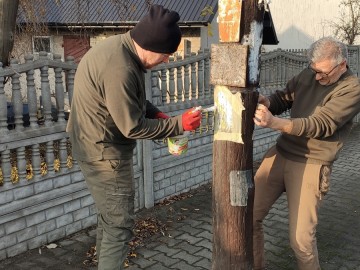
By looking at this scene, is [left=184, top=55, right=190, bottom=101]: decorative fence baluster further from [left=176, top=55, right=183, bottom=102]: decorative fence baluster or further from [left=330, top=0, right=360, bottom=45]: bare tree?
[left=330, top=0, right=360, bottom=45]: bare tree

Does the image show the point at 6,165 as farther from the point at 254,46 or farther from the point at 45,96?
the point at 254,46

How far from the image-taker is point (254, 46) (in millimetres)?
2527

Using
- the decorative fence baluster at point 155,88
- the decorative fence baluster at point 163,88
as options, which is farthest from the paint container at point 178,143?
the decorative fence baluster at point 163,88

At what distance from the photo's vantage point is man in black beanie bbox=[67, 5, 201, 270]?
272 cm

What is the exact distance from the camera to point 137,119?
2764 mm

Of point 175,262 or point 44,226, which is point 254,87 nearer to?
point 175,262

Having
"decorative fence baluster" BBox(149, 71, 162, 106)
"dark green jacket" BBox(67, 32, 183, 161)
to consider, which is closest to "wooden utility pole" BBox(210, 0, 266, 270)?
"dark green jacket" BBox(67, 32, 183, 161)

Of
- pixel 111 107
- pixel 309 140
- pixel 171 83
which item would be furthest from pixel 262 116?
pixel 171 83

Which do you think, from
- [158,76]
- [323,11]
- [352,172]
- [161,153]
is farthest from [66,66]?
[323,11]

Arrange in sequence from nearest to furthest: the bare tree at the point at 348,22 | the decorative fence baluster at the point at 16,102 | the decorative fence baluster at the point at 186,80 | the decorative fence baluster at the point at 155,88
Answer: the decorative fence baluster at the point at 16,102, the decorative fence baluster at the point at 155,88, the decorative fence baluster at the point at 186,80, the bare tree at the point at 348,22

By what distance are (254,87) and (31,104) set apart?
2.39 m

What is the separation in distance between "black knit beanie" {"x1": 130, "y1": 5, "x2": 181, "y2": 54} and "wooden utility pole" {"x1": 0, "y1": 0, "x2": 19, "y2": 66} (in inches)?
107

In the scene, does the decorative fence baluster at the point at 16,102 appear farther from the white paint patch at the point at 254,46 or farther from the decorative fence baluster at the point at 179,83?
the white paint patch at the point at 254,46

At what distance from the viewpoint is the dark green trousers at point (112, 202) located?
299 centimetres
